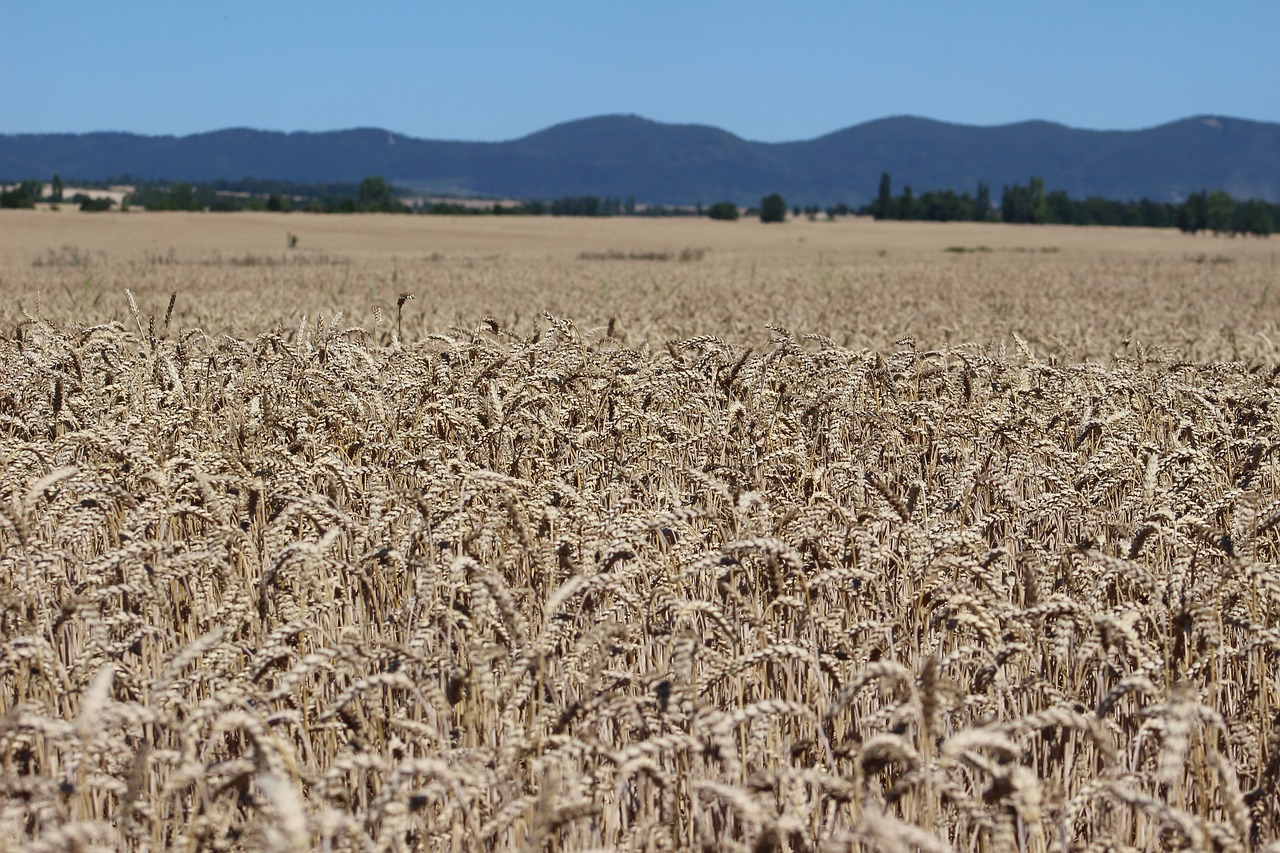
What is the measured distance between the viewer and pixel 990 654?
10.9ft

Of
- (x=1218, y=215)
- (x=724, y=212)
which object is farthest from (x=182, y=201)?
(x=1218, y=215)

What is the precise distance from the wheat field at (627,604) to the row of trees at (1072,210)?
12259cm

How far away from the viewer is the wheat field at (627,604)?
2445 mm

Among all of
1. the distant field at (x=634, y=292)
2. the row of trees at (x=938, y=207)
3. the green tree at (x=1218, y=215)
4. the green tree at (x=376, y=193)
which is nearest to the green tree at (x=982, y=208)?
the row of trees at (x=938, y=207)

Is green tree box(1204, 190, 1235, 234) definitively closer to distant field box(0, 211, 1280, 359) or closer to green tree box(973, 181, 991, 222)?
green tree box(973, 181, 991, 222)

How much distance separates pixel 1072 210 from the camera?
142625 mm

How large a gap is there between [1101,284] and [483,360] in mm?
22606

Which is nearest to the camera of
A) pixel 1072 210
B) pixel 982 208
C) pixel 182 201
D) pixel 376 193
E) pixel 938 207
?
pixel 182 201

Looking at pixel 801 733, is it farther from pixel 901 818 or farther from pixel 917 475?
pixel 917 475

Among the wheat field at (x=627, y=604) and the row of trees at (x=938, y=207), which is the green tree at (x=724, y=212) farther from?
the wheat field at (x=627, y=604)

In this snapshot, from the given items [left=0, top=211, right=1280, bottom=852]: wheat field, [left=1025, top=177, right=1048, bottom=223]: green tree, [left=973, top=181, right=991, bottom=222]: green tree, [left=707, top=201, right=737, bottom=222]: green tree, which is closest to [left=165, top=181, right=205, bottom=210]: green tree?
[left=707, top=201, right=737, bottom=222]: green tree

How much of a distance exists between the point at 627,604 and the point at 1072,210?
5936 inches

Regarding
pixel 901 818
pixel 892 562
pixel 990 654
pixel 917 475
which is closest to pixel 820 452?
pixel 917 475

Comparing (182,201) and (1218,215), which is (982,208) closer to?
(1218,215)
